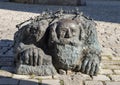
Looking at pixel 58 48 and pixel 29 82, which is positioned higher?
pixel 58 48

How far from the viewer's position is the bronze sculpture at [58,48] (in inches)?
237

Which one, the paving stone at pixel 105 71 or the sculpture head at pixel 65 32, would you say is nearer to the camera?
the sculpture head at pixel 65 32

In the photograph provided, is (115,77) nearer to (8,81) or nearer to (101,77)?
(101,77)

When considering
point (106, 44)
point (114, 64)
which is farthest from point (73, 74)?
point (106, 44)

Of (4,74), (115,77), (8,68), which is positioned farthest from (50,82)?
(115,77)

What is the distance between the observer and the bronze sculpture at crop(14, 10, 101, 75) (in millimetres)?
6008

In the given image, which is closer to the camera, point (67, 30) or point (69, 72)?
point (67, 30)

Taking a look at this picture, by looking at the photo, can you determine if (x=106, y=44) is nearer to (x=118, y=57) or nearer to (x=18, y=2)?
(x=118, y=57)

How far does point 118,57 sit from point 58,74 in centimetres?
187

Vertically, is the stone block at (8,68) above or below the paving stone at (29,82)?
above

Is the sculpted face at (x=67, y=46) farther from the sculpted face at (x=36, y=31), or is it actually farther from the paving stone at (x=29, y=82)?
the paving stone at (x=29, y=82)

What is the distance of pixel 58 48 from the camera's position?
6.01 m

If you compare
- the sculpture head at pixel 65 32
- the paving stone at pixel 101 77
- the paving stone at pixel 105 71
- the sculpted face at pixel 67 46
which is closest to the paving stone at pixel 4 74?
the sculpted face at pixel 67 46

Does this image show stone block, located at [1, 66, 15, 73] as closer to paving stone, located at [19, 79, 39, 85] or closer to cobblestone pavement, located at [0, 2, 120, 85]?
cobblestone pavement, located at [0, 2, 120, 85]
